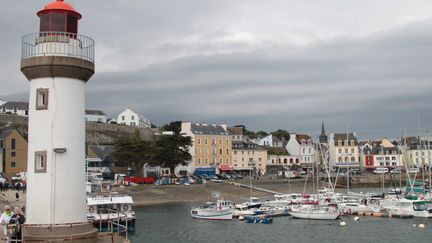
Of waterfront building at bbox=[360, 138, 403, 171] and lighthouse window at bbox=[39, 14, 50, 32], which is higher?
lighthouse window at bbox=[39, 14, 50, 32]

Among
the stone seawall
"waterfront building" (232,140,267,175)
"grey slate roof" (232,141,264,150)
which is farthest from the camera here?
"grey slate roof" (232,141,264,150)

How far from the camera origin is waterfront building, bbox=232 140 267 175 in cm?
10625

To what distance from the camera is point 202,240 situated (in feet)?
117

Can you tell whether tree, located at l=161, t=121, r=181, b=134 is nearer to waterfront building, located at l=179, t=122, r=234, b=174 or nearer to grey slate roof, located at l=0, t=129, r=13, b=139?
waterfront building, located at l=179, t=122, r=234, b=174

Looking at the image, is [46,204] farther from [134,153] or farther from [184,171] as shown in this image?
[184,171]

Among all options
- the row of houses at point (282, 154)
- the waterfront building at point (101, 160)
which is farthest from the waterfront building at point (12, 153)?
the row of houses at point (282, 154)

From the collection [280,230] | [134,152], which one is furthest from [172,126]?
[280,230]

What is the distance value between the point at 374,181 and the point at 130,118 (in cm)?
6098

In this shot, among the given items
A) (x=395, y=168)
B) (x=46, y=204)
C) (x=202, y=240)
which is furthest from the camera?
(x=395, y=168)

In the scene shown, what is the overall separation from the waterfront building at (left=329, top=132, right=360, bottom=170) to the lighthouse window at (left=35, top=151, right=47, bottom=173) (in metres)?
117

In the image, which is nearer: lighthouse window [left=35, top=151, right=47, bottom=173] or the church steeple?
lighthouse window [left=35, top=151, right=47, bottom=173]

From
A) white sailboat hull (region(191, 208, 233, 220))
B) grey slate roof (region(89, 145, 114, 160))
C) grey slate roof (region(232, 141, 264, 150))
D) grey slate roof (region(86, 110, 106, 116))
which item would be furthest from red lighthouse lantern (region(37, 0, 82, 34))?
grey slate roof (region(86, 110, 106, 116))

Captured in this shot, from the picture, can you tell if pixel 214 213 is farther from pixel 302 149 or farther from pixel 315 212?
pixel 302 149

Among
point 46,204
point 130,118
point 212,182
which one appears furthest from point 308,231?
point 130,118
